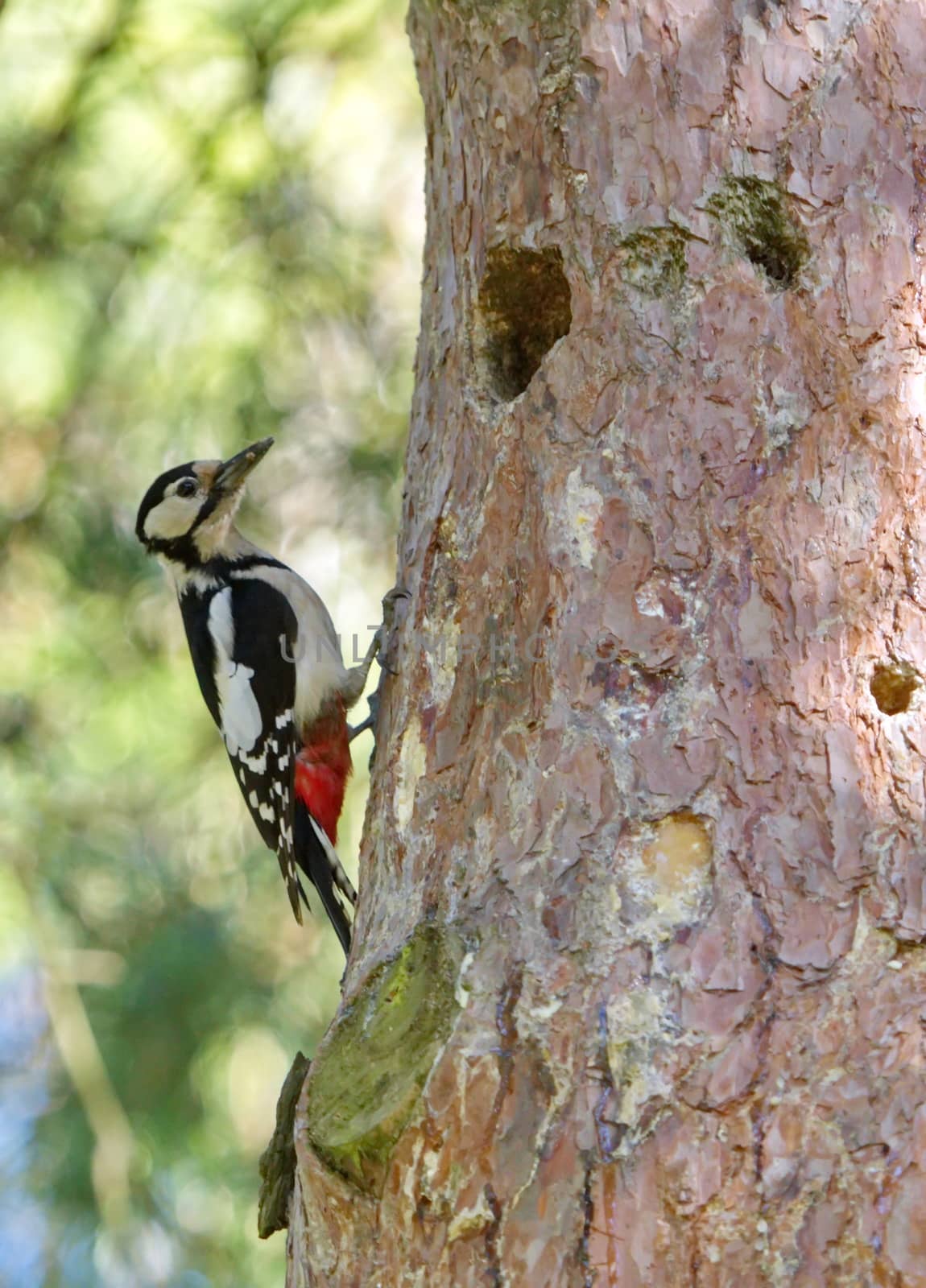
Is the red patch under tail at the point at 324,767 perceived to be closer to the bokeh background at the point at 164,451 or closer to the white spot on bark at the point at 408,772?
the bokeh background at the point at 164,451

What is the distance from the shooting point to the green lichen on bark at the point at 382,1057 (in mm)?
1647

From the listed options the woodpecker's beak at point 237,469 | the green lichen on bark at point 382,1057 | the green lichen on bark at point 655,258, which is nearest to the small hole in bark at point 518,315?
the green lichen on bark at point 655,258

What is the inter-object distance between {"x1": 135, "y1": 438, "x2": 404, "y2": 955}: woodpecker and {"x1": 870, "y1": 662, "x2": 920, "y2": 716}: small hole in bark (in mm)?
1634

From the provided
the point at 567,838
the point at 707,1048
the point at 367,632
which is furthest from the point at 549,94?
the point at 367,632

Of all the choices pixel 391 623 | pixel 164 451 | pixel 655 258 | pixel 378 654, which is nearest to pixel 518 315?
Result: pixel 655 258

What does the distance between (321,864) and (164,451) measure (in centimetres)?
126

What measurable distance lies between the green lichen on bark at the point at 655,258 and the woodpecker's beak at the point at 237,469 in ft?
4.95

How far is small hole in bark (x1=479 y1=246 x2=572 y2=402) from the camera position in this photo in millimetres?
2211

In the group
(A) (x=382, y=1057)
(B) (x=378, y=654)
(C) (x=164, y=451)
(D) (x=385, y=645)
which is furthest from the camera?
(C) (x=164, y=451)

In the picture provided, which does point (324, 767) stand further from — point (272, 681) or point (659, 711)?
point (659, 711)

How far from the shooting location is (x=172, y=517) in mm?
3531

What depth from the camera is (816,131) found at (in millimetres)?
1955

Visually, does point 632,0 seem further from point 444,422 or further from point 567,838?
point 567,838

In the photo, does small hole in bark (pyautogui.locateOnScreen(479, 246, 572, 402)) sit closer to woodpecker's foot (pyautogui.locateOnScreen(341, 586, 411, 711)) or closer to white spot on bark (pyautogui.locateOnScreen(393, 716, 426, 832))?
woodpecker's foot (pyautogui.locateOnScreen(341, 586, 411, 711))
